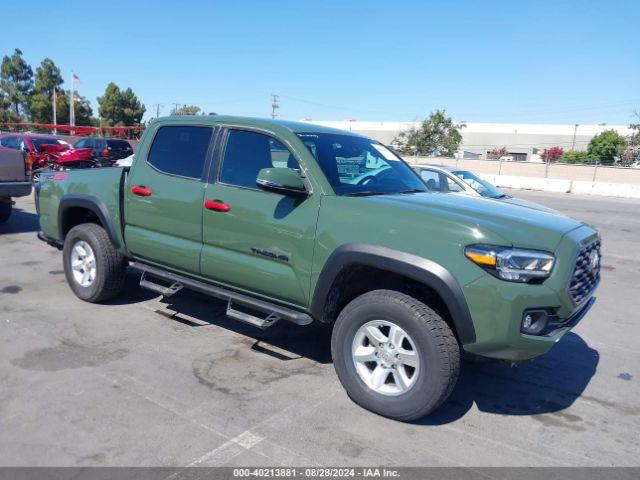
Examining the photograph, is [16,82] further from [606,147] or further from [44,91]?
[606,147]

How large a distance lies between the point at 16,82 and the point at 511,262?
6645cm

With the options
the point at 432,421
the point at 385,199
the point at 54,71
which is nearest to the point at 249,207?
the point at 385,199

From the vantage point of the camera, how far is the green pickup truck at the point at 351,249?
3186 mm

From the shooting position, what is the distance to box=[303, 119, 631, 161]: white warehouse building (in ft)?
256

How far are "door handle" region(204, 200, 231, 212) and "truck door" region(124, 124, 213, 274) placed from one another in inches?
4.5

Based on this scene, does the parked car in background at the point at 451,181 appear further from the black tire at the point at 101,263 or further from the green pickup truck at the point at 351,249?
the black tire at the point at 101,263

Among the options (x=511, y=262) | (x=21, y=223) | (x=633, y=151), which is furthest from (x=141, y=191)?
(x=633, y=151)

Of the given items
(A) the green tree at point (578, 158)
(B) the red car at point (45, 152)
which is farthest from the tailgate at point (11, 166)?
(A) the green tree at point (578, 158)

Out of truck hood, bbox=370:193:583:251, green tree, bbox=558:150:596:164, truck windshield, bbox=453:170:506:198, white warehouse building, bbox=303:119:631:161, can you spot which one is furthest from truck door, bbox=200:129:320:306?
white warehouse building, bbox=303:119:631:161

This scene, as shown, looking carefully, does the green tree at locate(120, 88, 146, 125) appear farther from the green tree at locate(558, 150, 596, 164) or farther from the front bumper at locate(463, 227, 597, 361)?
the front bumper at locate(463, 227, 597, 361)

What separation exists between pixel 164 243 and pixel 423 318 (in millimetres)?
2517

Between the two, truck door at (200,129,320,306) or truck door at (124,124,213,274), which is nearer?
truck door at (200,129,320,306)

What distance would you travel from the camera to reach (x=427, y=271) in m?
3.24

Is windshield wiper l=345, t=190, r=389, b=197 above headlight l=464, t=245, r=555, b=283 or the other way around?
above
